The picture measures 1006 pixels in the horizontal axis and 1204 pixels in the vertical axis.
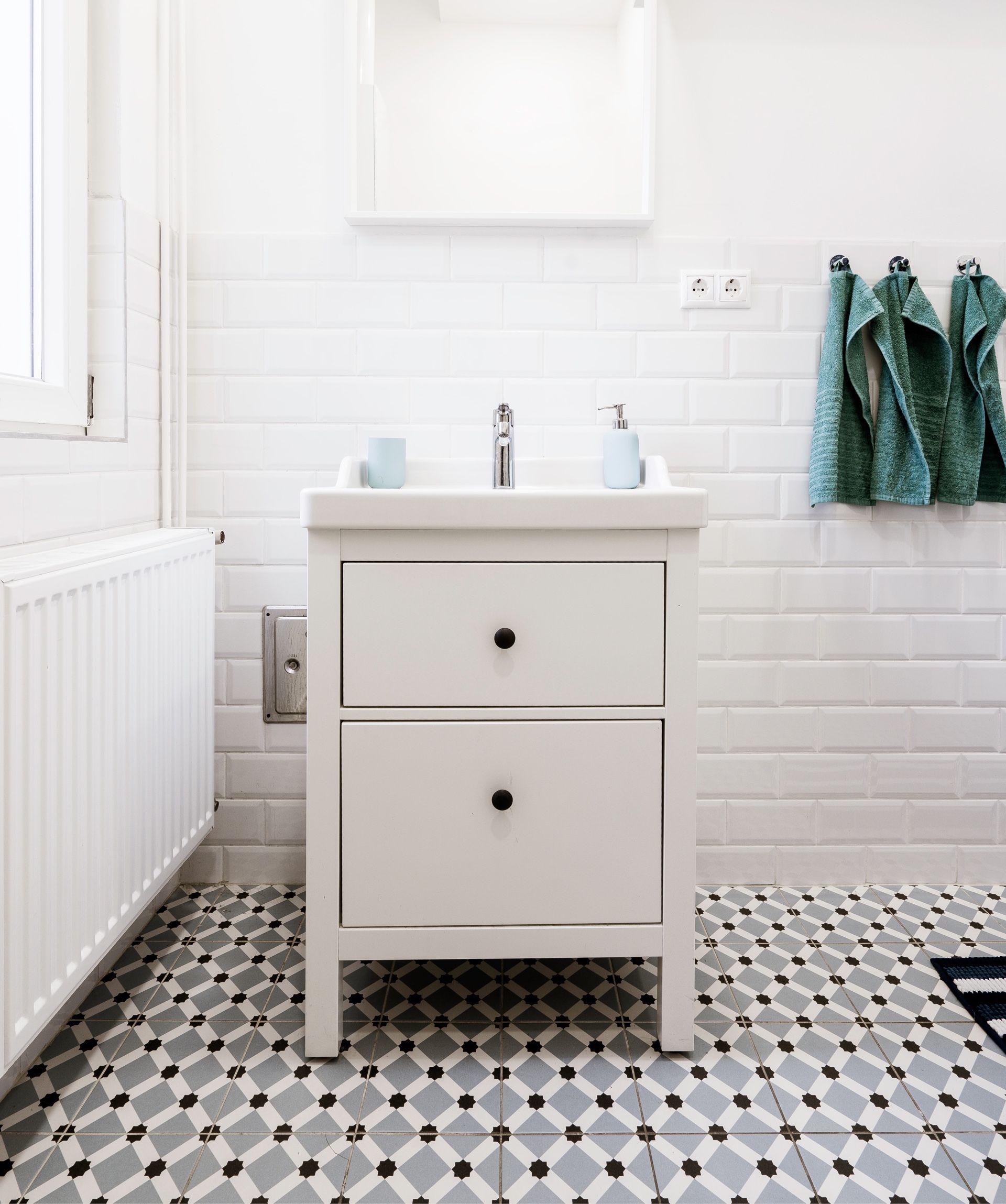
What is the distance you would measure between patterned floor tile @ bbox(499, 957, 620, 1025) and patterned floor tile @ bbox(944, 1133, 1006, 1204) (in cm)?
50

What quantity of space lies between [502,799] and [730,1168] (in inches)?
21.5

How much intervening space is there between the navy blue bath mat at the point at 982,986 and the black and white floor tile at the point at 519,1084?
2cm

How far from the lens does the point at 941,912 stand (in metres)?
1.80

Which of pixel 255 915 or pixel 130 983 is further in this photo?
pixel 255 915

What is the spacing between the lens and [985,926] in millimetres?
1733

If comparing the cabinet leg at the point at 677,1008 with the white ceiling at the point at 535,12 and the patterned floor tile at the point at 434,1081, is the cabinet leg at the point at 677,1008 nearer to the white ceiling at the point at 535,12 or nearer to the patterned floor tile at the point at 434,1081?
the patterned floor tile at the point at 434,1081

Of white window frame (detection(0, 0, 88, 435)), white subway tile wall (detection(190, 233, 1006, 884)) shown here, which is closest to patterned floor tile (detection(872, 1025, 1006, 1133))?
white subway tile wall (detection(190, 233, 1006, 884))

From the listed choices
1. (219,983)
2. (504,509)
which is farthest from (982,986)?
(219,983)

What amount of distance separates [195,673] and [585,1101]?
38.9 inches

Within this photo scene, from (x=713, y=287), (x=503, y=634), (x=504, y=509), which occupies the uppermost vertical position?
(x=713, y=287)

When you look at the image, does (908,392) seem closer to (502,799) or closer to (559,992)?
(502,799)

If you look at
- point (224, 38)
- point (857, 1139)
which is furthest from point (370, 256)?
point (857, 1139)

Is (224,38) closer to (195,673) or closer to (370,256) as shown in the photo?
(370,256)

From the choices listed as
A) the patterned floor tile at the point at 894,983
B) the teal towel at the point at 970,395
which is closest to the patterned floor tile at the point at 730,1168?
the patterned floor tile at the point at 894,983
